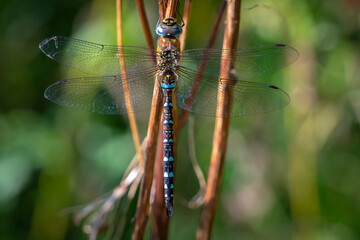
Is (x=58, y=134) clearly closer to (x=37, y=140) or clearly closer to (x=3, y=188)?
(x=37, y=140)

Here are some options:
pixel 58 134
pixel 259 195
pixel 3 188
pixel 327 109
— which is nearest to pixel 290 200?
pixel 259 195

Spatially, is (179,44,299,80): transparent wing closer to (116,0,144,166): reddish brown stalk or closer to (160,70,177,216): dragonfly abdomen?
(160,70,177,216): dragonfly abdomen

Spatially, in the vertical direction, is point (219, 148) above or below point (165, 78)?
below

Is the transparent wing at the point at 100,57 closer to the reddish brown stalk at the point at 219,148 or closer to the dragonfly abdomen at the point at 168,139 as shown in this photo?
the dragonfly abdomen at the point at 168,139

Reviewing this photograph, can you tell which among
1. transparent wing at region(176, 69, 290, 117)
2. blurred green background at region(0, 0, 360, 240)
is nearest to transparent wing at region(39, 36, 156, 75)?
transparent wing at region(176, 69, 290, 117)

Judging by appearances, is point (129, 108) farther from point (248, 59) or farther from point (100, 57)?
point (248, 59)

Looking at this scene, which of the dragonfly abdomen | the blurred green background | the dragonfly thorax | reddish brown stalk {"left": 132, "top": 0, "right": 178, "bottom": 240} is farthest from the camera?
the blurred green background

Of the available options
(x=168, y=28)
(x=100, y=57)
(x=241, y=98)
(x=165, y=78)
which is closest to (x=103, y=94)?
(x=100, y=57)
